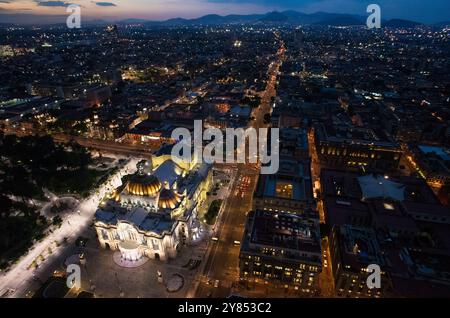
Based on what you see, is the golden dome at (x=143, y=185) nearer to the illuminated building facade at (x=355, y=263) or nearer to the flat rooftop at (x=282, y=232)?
the flat rooftop at (x=282, y=232)

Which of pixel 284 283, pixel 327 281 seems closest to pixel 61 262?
pixel 284 283

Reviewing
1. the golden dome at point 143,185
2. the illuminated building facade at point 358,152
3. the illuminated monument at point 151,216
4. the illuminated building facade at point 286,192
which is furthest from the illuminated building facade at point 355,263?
the illuminated building facade at point 358,152

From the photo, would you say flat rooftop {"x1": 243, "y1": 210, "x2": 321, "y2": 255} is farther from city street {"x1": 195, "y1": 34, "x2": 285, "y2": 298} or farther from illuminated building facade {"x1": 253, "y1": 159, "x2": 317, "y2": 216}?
city street {"x1": 195, "y1": 34, "x2": 285, "y2": 298}

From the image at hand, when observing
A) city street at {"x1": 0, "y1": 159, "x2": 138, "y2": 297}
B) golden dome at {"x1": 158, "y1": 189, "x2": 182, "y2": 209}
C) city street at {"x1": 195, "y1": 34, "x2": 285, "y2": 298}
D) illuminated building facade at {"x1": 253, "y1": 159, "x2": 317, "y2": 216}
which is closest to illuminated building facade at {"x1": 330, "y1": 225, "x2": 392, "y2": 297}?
illuminated building facade at {"x1": 253, "y1": 159, "x2": 317, "y2": 216}

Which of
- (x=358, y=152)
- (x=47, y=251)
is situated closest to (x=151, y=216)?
(x=47, y=251)

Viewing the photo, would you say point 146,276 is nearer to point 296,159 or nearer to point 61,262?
point 61,262

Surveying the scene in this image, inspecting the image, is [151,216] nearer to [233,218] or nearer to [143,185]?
[143,185]
